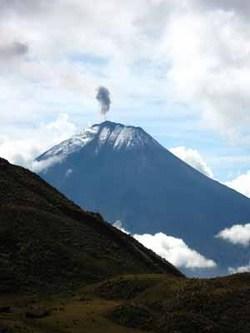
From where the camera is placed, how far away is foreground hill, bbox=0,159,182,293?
7544 cm

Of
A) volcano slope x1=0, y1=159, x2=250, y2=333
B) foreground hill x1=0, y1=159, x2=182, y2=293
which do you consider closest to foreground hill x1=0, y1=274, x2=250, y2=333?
volcano slope x1=0, y1=159, x2=250, y2=333

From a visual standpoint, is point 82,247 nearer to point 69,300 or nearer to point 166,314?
point 69,300

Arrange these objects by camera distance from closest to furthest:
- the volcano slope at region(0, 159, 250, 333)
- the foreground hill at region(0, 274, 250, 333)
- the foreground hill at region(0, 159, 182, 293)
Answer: the foreground hill at region(0, 274, 250, 333)
the volcano slope at region(0, 159, 250, 333)
the foreground hill at region(0, 159, 182, 293)

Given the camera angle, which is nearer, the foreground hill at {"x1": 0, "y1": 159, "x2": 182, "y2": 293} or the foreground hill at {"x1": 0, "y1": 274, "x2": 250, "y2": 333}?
the foreground hill at {"x1": 0, "y1": 274, "x2": 250, "y2": 333}

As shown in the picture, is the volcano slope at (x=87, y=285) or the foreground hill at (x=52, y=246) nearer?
the volcano slope at (x=87, y=285)

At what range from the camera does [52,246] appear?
8388cm

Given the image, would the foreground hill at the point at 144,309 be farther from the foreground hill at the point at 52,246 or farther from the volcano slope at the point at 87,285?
the foreground hill at the point at 52,246

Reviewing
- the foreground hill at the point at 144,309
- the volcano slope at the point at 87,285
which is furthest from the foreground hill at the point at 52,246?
the foreground hill at the point at 144,309

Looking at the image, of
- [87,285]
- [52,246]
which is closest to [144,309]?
[87,285]

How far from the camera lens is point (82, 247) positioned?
290 ft

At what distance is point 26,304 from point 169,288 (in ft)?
47.3

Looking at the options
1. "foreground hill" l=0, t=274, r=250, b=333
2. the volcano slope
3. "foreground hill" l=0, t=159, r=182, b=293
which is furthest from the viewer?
"foreground hill" l=0, t=159, r=182, b=293

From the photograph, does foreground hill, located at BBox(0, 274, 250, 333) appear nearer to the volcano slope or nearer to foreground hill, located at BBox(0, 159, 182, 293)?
the volcano slope

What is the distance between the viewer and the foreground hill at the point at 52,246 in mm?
75438
